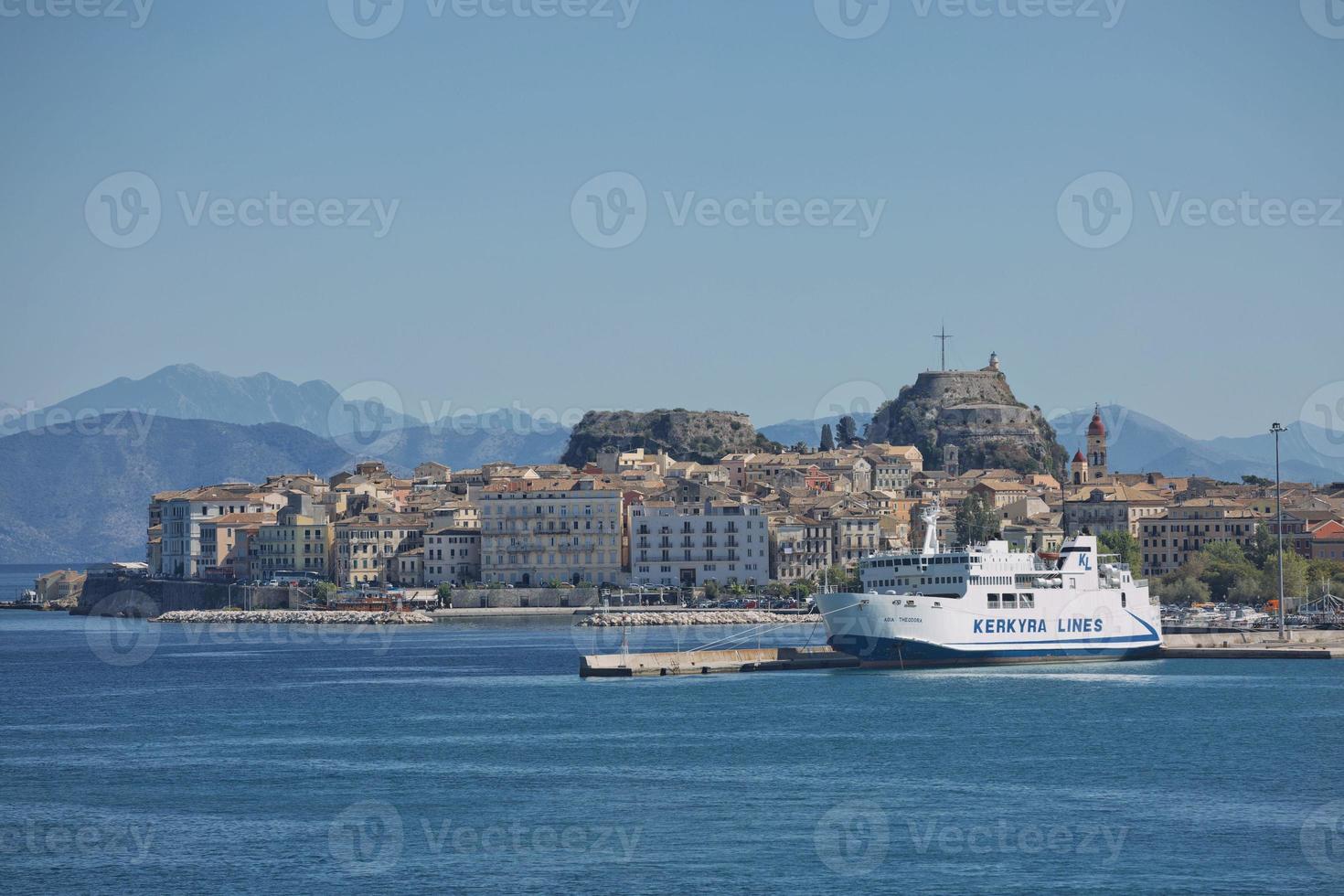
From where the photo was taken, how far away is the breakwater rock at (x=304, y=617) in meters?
121

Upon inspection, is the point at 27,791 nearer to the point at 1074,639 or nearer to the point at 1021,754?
the point at 1021,754

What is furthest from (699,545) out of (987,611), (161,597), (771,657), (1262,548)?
(987,611)

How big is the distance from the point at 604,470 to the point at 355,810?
12189 centimetres

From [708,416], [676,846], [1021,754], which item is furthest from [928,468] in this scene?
[676,846]

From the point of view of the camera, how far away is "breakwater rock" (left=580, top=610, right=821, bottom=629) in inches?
4338

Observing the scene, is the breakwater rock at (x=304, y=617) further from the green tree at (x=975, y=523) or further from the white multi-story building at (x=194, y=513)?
the green tree at (x=975, y=523)

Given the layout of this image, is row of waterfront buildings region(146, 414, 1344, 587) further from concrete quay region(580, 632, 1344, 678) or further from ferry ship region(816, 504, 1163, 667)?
ferry ship region(816, 504, 1163, 667)

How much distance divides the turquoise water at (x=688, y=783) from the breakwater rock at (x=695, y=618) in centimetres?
3534
